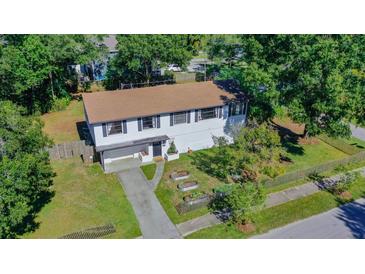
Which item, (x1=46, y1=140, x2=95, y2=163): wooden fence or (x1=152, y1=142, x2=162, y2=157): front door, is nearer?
(x1=46, y1=140, x2=95, y2=163): wooden fence

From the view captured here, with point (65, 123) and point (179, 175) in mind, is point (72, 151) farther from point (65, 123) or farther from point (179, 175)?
point (179, 175)

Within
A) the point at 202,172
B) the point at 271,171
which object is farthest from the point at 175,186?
the point at 271,171

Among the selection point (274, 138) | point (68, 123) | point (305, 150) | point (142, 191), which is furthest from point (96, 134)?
point (305, 150)

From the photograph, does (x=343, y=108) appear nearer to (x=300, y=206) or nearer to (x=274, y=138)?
(x=274, y=138)

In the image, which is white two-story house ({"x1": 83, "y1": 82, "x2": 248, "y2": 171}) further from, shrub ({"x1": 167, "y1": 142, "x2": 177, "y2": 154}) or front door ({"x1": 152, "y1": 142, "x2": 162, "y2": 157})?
shrub ({"x1": 167, "y1": 142, "x2": 177, "y2": 154})

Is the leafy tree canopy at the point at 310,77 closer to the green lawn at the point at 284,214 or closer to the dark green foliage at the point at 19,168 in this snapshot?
the green lawn at the point at 284,214

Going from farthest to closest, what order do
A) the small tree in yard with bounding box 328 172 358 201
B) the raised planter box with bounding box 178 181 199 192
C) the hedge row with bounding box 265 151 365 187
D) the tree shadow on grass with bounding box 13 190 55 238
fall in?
the hedge row with bounding box 265 151 365 187 → the raised planter box with bounding box 178 181 199 192 → the small tree in yard with bounding box 328 172 358 201 → the tree shadow on grass with bounding box 13 190 55 238

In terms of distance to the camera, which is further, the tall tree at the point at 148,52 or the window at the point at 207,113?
the tall tree at the point at 148,52

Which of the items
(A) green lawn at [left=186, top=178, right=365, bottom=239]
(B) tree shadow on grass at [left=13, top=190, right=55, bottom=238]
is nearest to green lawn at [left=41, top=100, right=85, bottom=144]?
(B) tree shadow on grass at [left=13, top=190, right=55, bottom=238]

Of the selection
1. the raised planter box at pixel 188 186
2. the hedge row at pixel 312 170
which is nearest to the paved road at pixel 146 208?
the raised planter box at pixel 188 186
